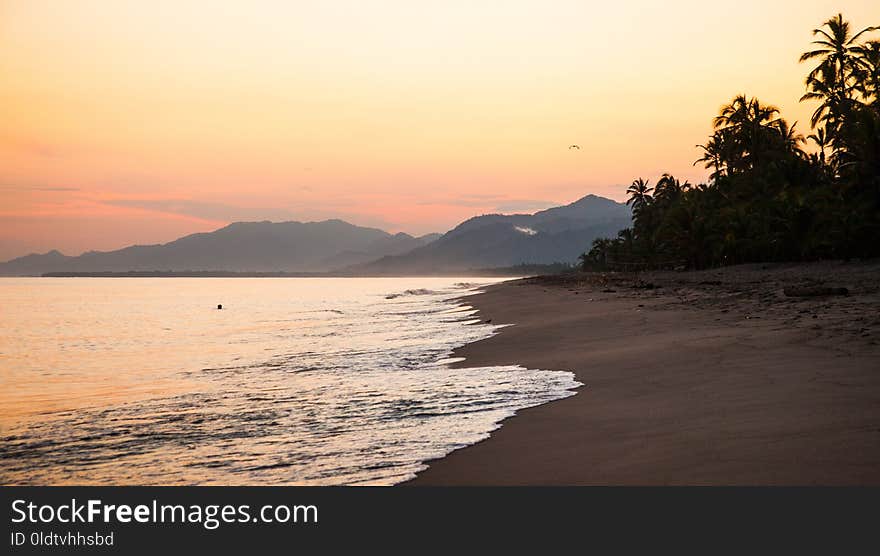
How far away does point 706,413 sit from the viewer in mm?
8547

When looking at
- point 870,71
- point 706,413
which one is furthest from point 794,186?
point 706,413

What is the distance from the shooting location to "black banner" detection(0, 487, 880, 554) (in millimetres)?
5004

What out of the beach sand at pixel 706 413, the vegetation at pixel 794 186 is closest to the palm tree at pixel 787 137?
the vegetation at pixel 794 186

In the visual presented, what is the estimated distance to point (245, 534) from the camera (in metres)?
5.38

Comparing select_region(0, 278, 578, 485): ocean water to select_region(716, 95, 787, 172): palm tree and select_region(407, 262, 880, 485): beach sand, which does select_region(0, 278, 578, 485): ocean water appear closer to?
select_region(407, 262, 880, 485): beach sand

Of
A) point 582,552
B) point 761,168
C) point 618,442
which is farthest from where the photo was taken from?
point 761,168

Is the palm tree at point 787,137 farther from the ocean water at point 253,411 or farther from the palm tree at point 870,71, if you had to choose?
the ocean water at point 253,411

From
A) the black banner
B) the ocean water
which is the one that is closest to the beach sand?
the black banner

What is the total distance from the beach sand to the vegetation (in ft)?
106

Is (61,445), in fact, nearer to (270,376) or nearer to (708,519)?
(270,376)

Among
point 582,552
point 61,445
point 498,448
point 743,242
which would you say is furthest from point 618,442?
point 743,242

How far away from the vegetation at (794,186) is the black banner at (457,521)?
1782 inches

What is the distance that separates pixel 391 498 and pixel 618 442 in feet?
9.01

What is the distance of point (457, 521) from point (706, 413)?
4.32m
